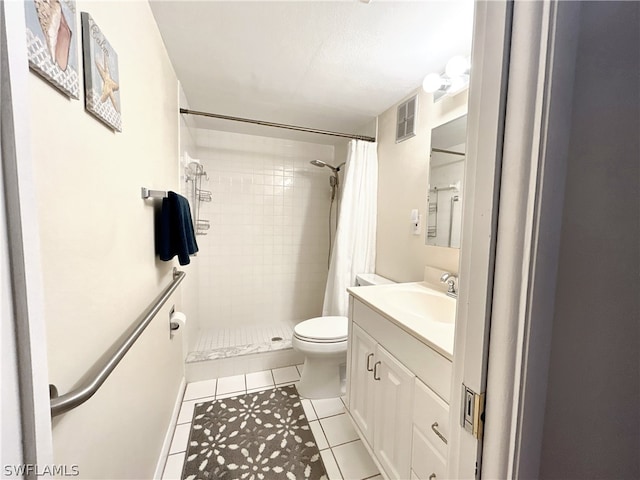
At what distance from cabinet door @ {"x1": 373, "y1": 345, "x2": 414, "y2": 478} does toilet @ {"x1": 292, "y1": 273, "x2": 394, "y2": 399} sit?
52 cm

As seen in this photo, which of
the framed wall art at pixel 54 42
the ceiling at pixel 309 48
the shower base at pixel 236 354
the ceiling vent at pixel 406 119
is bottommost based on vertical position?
the shower base at pixel 236 354

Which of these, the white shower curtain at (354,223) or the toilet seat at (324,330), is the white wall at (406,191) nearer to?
the white shower curtain at (354,223)

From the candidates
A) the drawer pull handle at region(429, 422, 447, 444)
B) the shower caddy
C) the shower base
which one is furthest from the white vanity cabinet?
the shower caddy

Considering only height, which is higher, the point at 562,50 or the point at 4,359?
the point at 562,50

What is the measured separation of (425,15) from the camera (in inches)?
42.7

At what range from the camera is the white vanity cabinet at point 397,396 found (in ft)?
2.70

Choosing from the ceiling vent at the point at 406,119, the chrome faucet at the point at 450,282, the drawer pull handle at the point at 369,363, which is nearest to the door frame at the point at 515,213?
the drawer pull handle at the point at 369,363

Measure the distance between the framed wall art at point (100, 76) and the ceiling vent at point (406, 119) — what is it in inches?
62.2

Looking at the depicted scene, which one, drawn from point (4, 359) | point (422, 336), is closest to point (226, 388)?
point (422, 336)

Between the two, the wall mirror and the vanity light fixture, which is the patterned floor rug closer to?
the wall mirror

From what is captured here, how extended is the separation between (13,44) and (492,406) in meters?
0.77

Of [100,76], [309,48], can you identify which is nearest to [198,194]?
[309,48]

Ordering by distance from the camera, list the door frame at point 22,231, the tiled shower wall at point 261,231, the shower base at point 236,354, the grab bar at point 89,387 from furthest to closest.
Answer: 1. the tiled shower wall at point 261,231
2. the shower base at point 236,354
3. the grab bar at point 89,387
4. the door frame at point 22,231

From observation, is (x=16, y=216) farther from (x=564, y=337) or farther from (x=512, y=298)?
(x=564, y=337)
